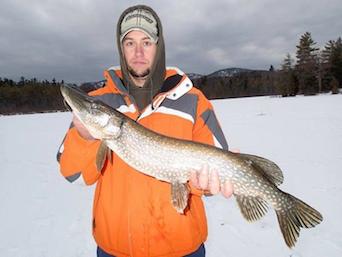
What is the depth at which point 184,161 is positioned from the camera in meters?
2.18

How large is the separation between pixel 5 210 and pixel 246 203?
4881 millimetres

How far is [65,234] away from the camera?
14.7 feet

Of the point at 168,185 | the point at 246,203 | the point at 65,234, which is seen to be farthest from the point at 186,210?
the point at 65,234

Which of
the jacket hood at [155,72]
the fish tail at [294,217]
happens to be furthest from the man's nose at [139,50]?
the fish tail at [294,217]

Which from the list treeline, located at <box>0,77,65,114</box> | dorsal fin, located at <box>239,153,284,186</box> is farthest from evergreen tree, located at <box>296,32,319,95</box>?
dorsal fin, located at <box>239,153,284,186</box>

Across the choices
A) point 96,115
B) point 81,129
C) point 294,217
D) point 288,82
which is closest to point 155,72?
point 96,115

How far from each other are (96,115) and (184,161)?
2.41 feet

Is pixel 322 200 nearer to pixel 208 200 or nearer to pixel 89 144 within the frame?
pixel 208 200

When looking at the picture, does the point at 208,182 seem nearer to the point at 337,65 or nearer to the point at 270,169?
the point at 270,169

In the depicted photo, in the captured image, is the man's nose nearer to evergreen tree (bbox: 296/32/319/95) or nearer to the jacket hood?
the jacket hood

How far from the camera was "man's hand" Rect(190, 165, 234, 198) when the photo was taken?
83.9 inches

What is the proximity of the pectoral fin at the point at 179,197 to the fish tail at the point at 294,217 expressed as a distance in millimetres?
726

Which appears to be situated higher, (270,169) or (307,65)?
(307,65)

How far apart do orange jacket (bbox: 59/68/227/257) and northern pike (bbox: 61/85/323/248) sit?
108mm
